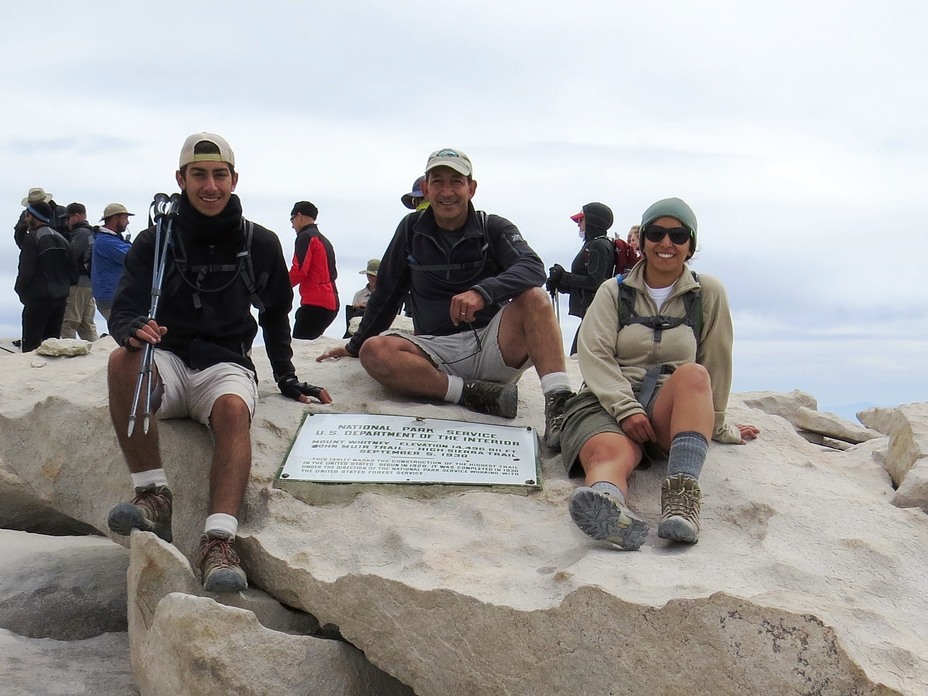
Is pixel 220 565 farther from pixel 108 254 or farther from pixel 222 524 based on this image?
pixel 108 254

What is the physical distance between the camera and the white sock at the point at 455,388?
5375 millimetres

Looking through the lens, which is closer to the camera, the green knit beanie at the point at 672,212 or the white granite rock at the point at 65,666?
the white granite rock at the point at 65,666

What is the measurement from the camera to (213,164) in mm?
4566

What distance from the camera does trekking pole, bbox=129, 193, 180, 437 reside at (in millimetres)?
4113

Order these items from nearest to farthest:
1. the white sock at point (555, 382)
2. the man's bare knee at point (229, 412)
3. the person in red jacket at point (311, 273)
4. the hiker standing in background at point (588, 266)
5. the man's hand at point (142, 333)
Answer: the man's hand at point (142, 333) → the man's bare knee at point (229, 412) → the white sock at point (555, 382) → the hiker standing in background at point (588, 266) → the person in red jacket at point (311, 273)

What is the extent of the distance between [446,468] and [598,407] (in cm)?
82

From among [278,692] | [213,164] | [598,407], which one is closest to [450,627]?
[278,692]

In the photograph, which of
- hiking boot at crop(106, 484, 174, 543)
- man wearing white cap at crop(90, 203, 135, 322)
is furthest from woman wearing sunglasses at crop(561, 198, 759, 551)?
man wearing white cap at crop(90, 203, 135, 322)

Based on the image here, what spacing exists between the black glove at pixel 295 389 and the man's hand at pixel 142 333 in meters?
1.18

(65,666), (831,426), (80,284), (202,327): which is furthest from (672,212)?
(80,284)

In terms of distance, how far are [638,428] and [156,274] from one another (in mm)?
2442

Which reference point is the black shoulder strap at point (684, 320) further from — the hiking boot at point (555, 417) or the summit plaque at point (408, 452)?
the summit plaque at point (408, 452)

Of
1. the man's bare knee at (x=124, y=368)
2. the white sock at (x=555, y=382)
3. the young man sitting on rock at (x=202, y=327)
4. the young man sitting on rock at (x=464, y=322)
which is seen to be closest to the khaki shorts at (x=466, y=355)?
the young man sitting on rock at (x=464, y=322)

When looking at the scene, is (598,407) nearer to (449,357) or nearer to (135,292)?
(449,357)
